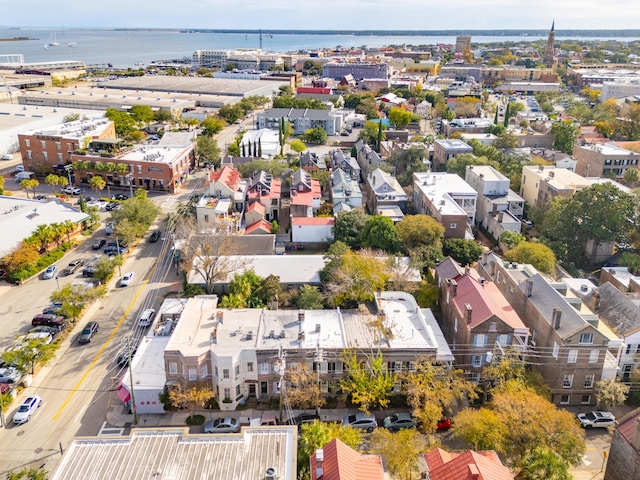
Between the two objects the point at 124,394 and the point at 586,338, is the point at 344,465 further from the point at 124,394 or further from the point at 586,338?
the point at 586,338

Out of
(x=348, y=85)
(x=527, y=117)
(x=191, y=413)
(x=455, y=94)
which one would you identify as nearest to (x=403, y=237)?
(x=191, y=413)

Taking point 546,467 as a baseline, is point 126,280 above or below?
below

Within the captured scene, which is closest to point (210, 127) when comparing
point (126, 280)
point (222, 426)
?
point (126, 280)

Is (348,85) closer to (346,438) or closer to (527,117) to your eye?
(527,117)

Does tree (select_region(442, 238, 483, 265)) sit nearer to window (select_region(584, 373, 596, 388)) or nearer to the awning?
window (select_region(584, 373, 596, 388))

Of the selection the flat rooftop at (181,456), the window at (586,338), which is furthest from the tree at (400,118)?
the flat rooftop at (181,456)

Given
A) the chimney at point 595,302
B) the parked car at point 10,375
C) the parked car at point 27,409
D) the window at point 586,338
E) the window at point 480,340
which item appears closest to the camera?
the parked car at point 27,409

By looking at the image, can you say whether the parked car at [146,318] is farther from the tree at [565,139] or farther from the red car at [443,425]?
the tree at [565,139]
